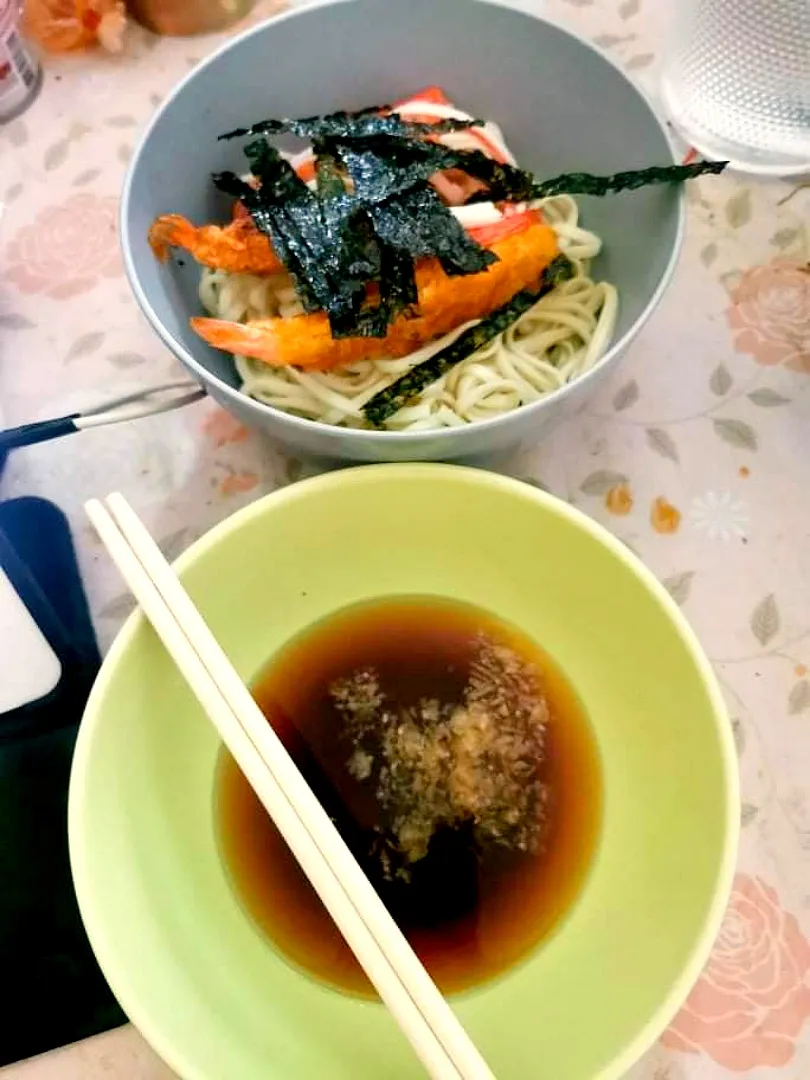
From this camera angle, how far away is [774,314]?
1.11 meters

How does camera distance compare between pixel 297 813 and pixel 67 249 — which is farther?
pixel 67 249

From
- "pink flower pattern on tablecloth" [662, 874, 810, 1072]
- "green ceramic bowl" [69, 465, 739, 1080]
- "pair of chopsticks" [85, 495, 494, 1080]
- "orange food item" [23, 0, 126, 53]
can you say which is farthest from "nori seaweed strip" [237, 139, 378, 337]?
"pink flower pattern on tablecloth" [662, 874, 810, 1072]

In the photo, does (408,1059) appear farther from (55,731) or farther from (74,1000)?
(55,731)

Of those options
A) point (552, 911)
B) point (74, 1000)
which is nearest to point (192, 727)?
point (74, 1000)

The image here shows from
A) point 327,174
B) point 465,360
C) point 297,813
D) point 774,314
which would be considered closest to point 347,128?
point 327,174

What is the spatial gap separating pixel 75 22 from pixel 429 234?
0.72 meters

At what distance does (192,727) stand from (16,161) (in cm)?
81

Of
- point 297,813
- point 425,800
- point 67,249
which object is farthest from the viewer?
point 67,249

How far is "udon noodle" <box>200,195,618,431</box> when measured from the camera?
36.4 inches

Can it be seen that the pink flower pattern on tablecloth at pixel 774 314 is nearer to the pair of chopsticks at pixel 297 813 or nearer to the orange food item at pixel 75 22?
the pair of chopsticks at pixel 297 813

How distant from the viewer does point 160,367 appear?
1.11 meters

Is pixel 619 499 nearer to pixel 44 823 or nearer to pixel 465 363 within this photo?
pixel 465 363

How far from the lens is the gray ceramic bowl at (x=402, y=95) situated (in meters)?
0.87

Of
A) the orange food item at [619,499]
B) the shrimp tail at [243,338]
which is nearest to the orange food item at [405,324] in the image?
the shrimp tail at [243,338]
